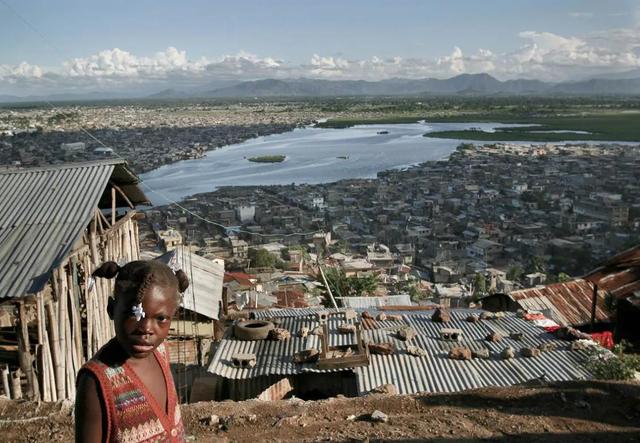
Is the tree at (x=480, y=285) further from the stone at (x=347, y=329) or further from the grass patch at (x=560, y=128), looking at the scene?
the grass patch at (x=560, y=128)

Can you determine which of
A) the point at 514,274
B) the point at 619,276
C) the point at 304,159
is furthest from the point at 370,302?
the point at 304,159

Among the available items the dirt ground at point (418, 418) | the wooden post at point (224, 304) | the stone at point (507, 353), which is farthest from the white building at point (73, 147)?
the dirt ground at point (418, 418)

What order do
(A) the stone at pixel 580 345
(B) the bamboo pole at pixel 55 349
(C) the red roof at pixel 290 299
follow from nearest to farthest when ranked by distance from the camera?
(B) the bamboo pole at pixel 55 349
(A) the stone at pixel 580 345
(C) the red roof at pixel 290 299

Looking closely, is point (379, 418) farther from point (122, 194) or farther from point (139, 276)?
point (122, 194)

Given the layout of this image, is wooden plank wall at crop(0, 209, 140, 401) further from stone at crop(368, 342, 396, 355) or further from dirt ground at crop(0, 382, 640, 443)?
stone at crop(368, 342, 396, 355)

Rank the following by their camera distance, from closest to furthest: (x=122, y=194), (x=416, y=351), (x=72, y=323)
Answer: (x=72, y=323)
(x=416, y=351)
(x=122, y=194)

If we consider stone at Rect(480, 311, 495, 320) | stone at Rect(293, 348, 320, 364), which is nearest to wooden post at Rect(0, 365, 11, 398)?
stone at Rect(293, 348, 320, 364)

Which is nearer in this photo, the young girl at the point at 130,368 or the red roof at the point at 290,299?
the young girl at the point at 130,368
